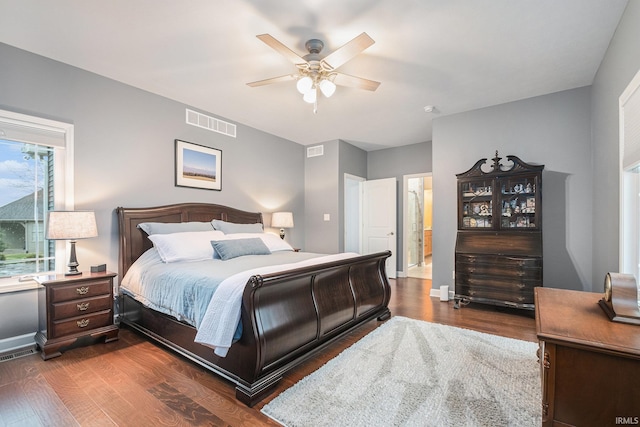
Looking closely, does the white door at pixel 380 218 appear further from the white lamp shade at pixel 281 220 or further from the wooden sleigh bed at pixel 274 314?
the wooden sleigh bed at pixel 274 314

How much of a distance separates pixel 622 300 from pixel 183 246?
329 centimetres

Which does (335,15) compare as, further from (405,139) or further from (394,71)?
(405,139)

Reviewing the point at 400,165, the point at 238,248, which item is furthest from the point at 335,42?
the point at 400,165

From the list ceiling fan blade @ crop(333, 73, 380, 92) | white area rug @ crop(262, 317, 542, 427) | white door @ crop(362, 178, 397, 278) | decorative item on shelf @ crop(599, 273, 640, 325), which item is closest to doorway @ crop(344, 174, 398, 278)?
white door @ crop(362, 178, 397, 278)

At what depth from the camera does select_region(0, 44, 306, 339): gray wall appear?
2.66 meters

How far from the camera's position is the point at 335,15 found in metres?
2.22

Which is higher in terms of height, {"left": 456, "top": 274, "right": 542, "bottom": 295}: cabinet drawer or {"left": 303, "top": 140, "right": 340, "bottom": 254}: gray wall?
{"left": 303, "top": 140, "right": 340, "bottom": 254}: gray wall

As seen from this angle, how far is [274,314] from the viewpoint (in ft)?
6.56

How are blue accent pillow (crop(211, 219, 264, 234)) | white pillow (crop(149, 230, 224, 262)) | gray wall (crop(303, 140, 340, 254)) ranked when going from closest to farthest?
white pillow (crop(149, 230, 224, 262)) → blue accent pillow (crop(211, 219, 264, 234)) → gray wall (crop(303, 140, 340, 254))

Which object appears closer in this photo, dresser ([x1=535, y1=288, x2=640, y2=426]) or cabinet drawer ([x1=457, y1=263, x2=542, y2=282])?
dresser ([x1=535, y1=288, x2=640, y2=426])

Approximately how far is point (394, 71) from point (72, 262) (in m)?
3.69

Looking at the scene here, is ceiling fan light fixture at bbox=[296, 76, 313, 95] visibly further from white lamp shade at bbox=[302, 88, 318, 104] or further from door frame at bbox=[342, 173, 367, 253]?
door frame at bbox=[342, 173, 367, 253]

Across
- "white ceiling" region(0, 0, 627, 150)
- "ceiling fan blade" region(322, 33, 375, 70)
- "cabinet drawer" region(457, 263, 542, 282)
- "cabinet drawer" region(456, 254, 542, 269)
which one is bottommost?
"cabinet drawer" region(457, 263, 542, 282)

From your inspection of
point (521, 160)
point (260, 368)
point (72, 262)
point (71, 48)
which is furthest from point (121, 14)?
point (521, 160)
